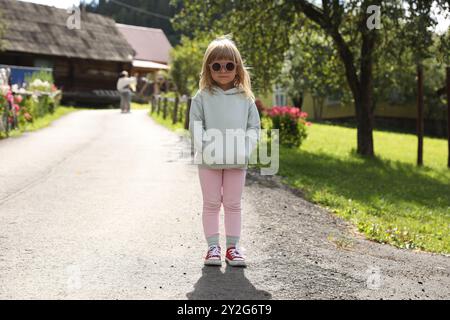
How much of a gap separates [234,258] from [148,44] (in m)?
57.8

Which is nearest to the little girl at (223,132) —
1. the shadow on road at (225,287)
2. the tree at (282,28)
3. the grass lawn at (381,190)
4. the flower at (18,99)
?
the shadow on road at (225,287)

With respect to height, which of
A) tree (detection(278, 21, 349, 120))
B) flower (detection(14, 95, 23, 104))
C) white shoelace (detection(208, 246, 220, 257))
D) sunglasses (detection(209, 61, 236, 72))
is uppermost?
tree (detection(278, 21, 349, 120))

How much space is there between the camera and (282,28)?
671 inches

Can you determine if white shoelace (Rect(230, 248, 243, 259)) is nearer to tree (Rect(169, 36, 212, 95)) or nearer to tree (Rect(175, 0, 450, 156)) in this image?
tree (Rect(175, 0, 450, 156))

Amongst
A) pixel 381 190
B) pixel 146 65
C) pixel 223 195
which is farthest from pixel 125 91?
pixel 146 65

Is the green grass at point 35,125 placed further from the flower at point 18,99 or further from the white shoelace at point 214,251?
the white shoelace at point 214,251

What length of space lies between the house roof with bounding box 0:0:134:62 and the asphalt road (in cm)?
2669

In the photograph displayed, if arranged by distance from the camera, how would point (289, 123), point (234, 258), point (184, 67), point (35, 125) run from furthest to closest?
1. point (184, 67)
2. point (35, 125)
3. point (289, 123)
4. point (234, 258)

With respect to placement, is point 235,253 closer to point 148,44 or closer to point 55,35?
point 55,35

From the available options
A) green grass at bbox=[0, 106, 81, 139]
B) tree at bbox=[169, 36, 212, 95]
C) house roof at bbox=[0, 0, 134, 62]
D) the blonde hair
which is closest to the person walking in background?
green grass at bbox=[0, 106, 81, 139]

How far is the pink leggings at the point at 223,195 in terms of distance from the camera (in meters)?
4.79

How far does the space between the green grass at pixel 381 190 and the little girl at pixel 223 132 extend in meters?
2.53

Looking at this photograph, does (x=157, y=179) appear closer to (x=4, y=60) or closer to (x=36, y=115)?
(x=36, y=115)

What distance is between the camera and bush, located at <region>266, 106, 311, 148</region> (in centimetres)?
1700
